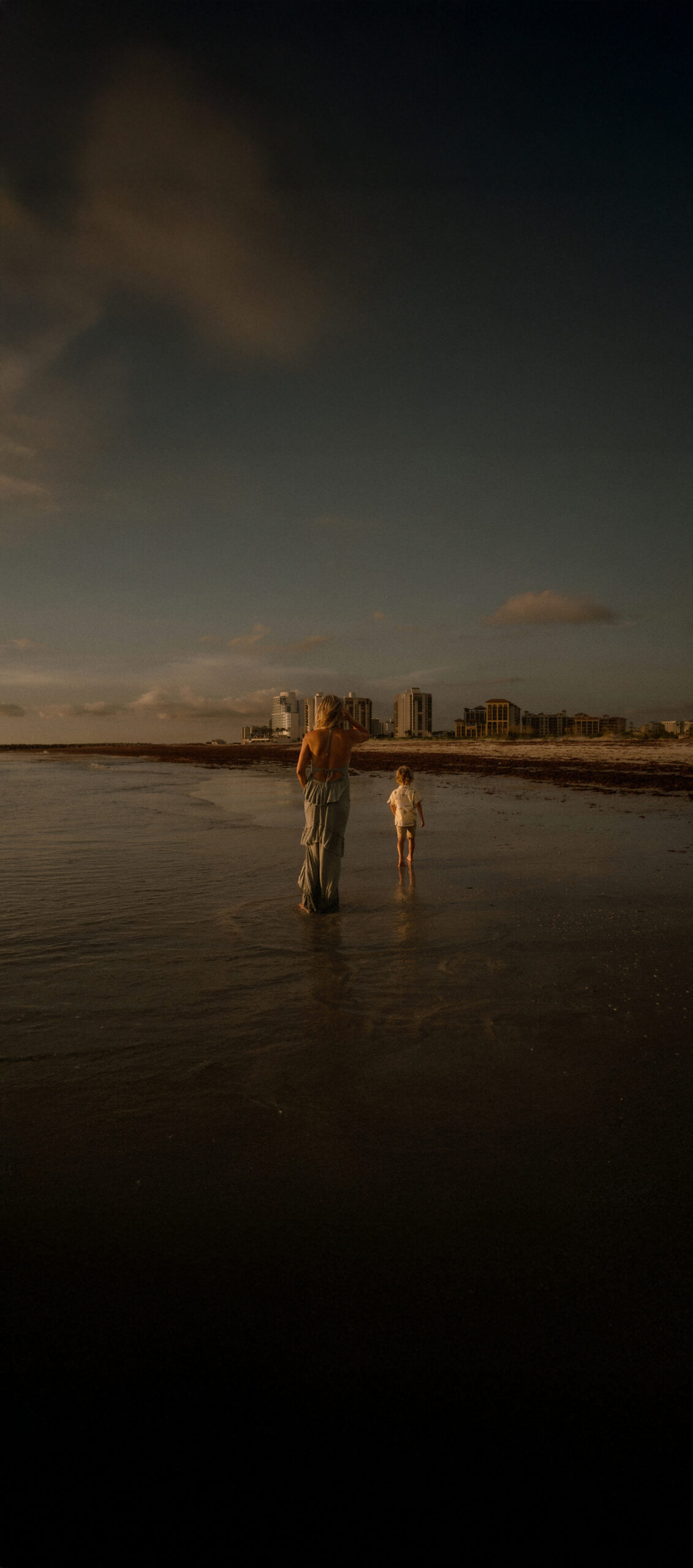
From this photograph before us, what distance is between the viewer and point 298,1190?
9.46 ft

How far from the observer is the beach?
2127mm

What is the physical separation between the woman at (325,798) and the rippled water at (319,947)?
47 cm

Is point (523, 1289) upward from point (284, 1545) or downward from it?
upward

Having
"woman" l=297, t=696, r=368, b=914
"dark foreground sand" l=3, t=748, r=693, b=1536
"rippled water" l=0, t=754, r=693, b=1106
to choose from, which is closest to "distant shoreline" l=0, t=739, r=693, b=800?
"rippled water" l=0, t=754, r=693, b=1106

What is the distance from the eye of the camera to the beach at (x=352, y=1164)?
2127 mm

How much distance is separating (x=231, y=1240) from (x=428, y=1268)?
2.47 ft

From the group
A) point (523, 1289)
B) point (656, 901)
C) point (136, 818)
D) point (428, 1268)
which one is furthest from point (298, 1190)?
point (136, 818)

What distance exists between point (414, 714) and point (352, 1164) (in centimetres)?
14122

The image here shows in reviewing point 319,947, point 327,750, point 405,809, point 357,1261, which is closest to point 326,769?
point 327,750

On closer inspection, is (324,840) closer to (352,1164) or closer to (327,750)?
(327,750)

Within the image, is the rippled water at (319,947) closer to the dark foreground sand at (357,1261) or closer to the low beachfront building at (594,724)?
the dark foreground sand at (357,1261)

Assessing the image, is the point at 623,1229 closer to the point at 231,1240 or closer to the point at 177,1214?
the point at 231,1240

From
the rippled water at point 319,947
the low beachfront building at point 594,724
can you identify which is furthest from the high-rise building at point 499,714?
the rippled water at point 319,947

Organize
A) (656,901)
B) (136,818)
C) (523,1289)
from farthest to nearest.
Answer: (136,818) → (656,901) → (523,1289)
